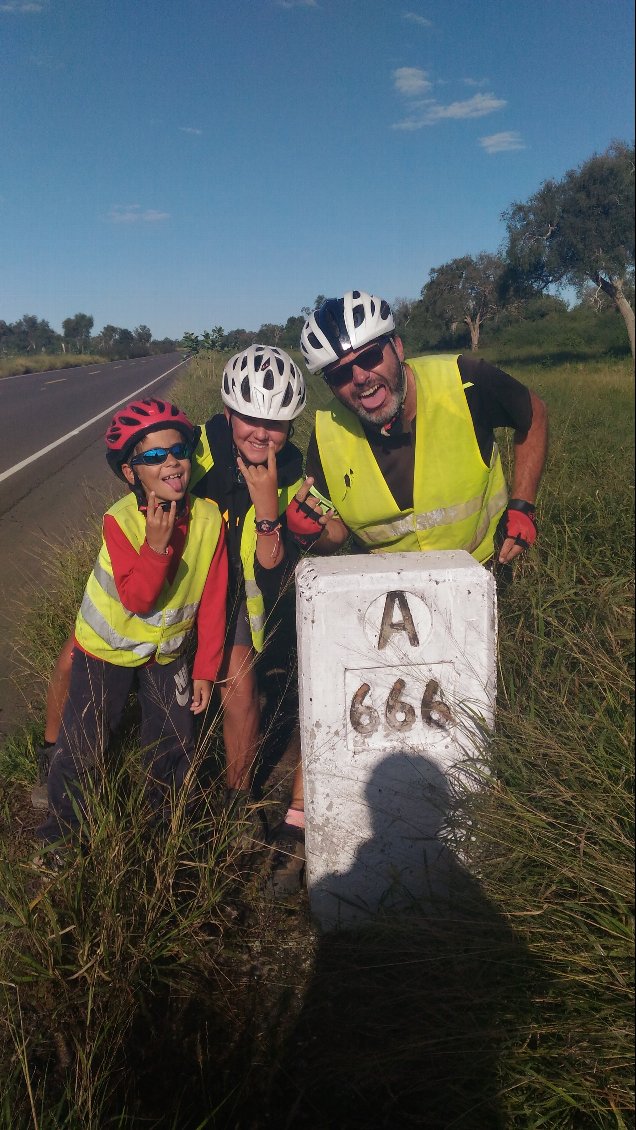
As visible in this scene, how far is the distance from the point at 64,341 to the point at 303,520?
2661 inches

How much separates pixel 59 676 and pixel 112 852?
92cm

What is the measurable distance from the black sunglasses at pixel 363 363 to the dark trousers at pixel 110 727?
1326 millimetres

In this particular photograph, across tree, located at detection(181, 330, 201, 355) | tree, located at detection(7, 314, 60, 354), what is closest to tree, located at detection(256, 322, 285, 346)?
tree, located at detection(181, 330, 201, 355)

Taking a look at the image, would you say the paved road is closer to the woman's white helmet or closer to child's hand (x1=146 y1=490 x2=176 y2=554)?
child's hand (x1=146 y1=490 x2=176 y2=554)

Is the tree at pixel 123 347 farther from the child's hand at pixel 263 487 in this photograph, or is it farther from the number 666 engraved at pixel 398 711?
the number 666 engraved at pixel 398 711

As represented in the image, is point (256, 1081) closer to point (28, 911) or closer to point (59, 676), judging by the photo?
point (28, 911)

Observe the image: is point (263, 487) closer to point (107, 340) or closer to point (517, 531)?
point (517, 531)

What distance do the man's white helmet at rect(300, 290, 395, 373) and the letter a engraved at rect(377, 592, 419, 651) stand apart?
1199 mm

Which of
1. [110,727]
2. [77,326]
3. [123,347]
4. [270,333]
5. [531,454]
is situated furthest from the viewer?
[77,326]

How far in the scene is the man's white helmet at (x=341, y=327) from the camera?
115 inches

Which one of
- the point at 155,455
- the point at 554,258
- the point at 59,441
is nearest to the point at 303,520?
the point at 155,455

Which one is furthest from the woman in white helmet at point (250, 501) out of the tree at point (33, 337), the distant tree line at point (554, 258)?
the tree at point (33, 337)

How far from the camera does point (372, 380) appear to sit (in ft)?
9.76

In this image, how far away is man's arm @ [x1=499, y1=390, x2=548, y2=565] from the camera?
3188 millimetres
